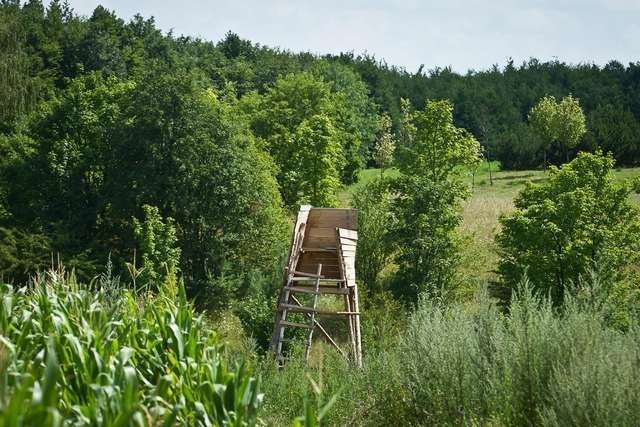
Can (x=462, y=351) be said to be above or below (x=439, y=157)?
below

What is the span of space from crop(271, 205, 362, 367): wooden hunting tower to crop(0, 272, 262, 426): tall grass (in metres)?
7.59

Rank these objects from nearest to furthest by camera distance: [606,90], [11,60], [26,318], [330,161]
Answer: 1. [26,318]
2. [330,161]
3. [11,60]
4. [606,90]

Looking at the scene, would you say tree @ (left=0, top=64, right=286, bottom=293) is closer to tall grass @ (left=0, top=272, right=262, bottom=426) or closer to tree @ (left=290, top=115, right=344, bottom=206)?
tree @ (left=290, top=115, right=344, bottom=206)

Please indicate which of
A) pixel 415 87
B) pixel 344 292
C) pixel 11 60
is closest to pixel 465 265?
pixel 344 292

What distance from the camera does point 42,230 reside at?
27.2 metres

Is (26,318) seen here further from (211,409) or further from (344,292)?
(344,292)

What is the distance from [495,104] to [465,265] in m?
52.5

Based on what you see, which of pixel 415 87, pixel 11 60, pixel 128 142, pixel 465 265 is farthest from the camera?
pixel 415 87

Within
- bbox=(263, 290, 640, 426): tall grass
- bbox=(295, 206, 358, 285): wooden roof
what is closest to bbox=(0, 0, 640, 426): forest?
bbox=(263, 290, 640, 426): tall grass

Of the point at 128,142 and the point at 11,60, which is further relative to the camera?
the point at 11,60

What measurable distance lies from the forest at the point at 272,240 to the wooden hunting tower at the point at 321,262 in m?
0.81

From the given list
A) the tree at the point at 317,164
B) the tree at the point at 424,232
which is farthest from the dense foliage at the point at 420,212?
the tree at the point at 317,164

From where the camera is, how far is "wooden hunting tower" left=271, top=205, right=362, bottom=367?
1527cm

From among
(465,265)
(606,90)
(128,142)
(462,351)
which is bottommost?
(465,265)
